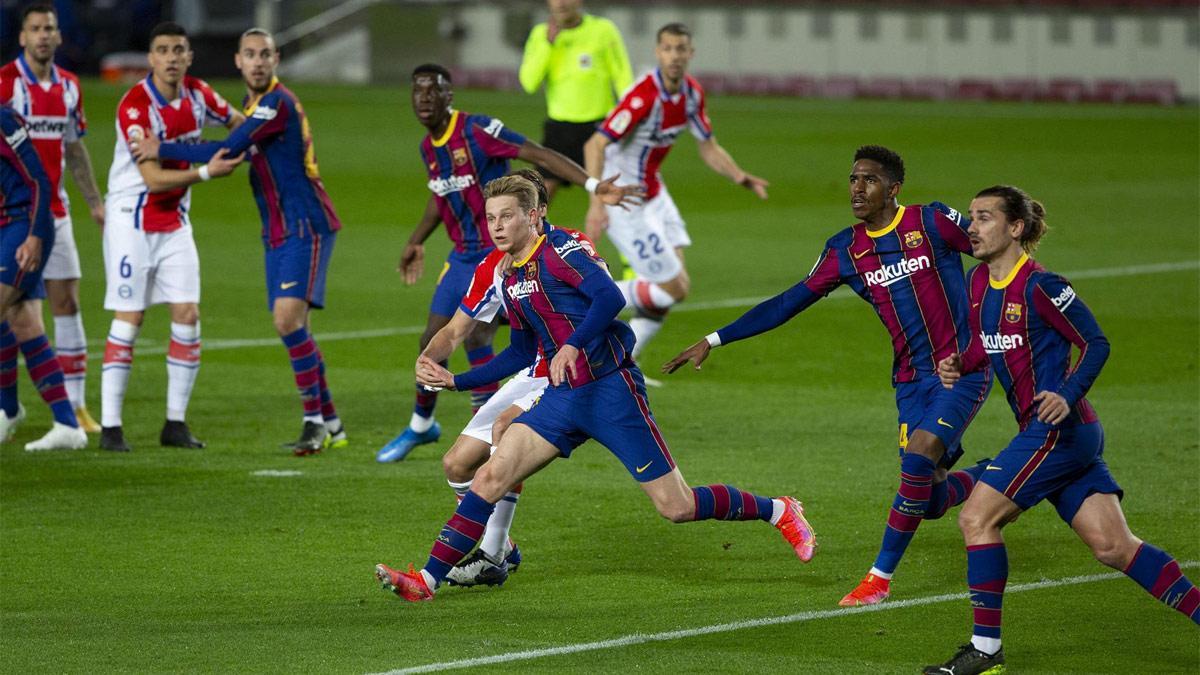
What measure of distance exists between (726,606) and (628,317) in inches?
306

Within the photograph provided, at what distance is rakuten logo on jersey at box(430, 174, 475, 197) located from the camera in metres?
10.5

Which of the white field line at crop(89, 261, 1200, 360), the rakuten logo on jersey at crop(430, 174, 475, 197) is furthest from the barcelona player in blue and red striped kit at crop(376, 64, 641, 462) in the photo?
the white field line at crop(89, 261, 1200, 360)

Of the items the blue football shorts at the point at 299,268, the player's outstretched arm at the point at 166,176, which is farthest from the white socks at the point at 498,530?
the player's outstretched arm at the point at 166,176

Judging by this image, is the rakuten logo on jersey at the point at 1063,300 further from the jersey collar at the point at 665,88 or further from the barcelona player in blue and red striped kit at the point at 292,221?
the jersey collar at the point at 665,88

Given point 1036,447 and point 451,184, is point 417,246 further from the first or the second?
point 1036,447

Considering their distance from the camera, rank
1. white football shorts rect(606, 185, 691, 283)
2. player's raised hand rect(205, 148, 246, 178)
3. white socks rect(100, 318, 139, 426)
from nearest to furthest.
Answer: player's raised hand rect(205, 148, 246, 178)
white socks rect(100, 318, 139, 426)
white football shorts rect(606, 185, 691, 283)

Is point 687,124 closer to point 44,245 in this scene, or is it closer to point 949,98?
point 44,245

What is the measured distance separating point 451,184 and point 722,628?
396 centimetres

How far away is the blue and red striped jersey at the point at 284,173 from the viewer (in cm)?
1099

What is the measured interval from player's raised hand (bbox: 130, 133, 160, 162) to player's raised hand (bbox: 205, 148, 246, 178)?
0.33 meters

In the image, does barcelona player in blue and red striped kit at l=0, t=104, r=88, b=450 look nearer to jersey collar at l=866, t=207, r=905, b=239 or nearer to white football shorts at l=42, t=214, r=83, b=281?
white football shorts at l=42, t=214, r=83, b=281

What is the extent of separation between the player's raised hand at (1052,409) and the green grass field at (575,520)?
0.97 metres

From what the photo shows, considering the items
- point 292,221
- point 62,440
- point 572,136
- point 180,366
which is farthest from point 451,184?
point 572,136

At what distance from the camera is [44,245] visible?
11.0 m
